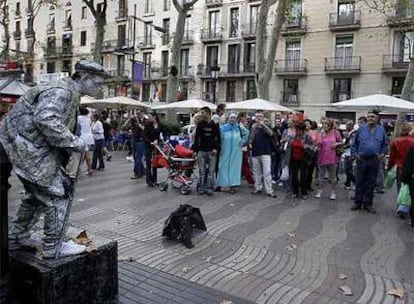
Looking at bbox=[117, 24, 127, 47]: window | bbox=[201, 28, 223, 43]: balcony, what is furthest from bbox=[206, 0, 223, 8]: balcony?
bbox=[117, 24, 127, 47]: window

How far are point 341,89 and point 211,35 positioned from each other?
1360 centimetres

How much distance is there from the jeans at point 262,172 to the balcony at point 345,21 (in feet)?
93.3

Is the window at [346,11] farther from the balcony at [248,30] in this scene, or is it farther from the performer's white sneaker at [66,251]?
the performer's white sneaker at [66,251]

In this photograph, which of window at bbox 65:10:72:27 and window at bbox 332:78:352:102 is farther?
window at bbox 65:10:72:27

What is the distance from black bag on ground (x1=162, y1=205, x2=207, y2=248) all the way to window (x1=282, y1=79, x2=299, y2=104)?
32.9 m

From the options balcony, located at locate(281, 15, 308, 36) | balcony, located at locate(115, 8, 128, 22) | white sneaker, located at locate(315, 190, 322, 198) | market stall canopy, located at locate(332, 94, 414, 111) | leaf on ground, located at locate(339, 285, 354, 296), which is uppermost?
balcony, located at locate(115, 8, 128, 22)

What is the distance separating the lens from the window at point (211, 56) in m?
43.0

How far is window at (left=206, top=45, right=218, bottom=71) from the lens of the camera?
43.0 m

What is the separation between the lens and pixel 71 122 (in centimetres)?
352

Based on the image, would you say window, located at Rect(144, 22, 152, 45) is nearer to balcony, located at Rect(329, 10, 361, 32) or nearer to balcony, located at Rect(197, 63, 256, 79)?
balcony, located at Rect(197, 63, 256, 79)

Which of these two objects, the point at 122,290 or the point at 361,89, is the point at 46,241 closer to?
the point at 122,290

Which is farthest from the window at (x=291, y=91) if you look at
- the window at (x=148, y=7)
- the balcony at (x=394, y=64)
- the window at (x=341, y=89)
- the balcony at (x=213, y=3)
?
the window at (x=148, y=7)

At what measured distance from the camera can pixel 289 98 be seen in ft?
126

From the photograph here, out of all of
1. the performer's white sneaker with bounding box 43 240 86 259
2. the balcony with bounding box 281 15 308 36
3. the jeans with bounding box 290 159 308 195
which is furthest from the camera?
the balcony with bounding box 281 15 308 36
